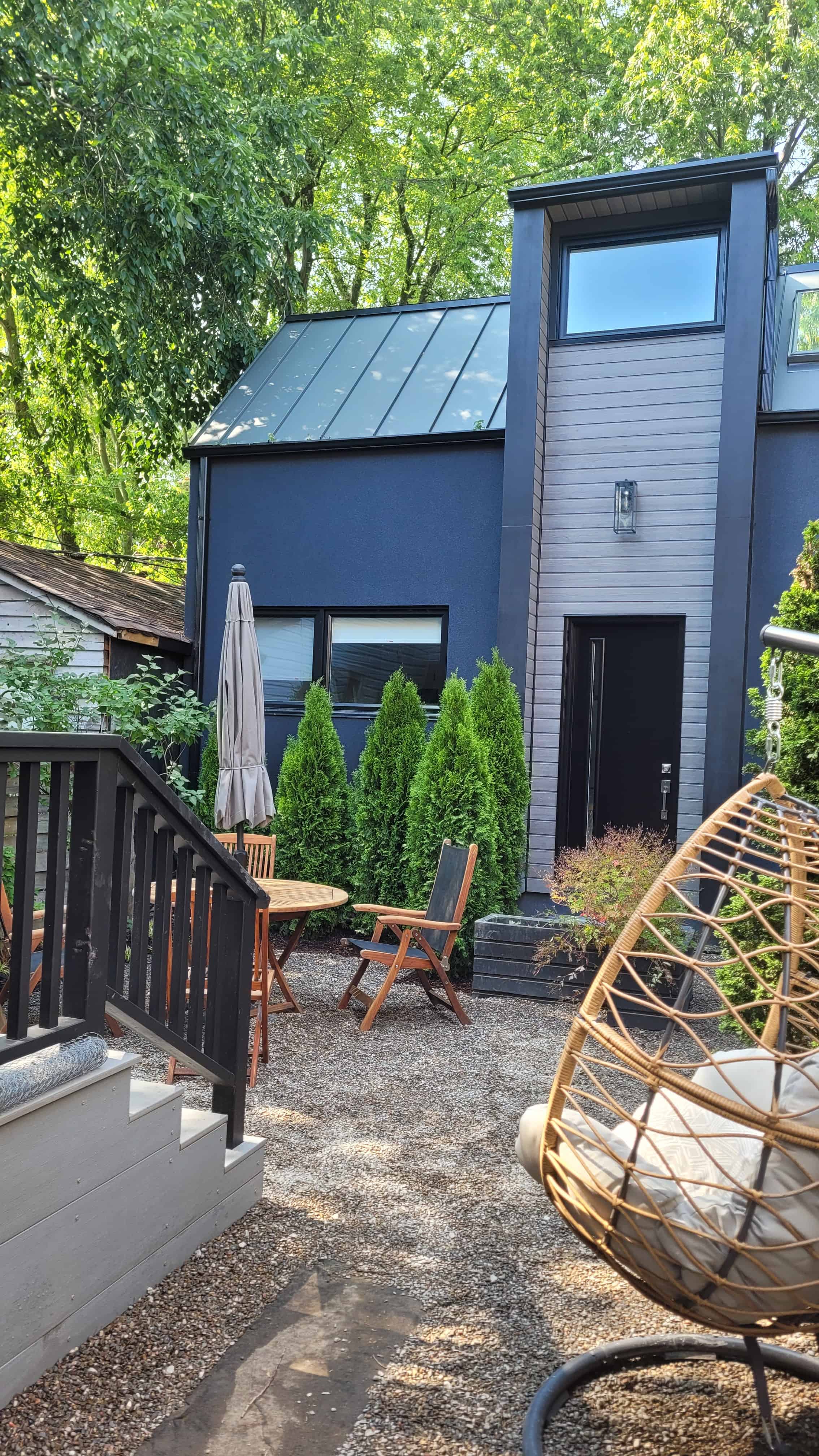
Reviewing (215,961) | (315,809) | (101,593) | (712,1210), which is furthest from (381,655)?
(712,1210)

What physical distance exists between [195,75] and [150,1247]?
1112cm

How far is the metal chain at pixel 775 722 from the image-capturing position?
476 centimetres

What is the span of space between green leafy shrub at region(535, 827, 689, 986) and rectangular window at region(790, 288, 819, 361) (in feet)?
15.1

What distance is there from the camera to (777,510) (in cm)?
769

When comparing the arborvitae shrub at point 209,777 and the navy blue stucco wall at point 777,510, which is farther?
the arborvitae shrub at point 209,777

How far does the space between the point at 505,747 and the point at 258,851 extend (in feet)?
6.54

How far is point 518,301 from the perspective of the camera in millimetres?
8273

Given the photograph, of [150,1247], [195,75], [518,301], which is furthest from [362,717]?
[195,75]

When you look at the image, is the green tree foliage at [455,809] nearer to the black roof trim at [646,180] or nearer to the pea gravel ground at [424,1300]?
the pea gravel ground at [424,1300]

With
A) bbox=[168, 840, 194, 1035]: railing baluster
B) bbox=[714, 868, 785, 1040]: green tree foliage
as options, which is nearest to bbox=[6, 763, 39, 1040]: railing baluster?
bbox=[168, 840, 194, 1035]: railing baluster

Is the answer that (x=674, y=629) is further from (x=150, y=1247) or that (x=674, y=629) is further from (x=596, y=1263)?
(x=150, y=1247)

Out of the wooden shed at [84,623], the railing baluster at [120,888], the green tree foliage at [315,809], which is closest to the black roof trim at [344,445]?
the wooden shed at [84,623]

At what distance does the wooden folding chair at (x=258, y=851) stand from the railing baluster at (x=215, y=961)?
3111 mm

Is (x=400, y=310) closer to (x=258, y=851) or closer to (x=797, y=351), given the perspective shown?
(x=797, y=351)
